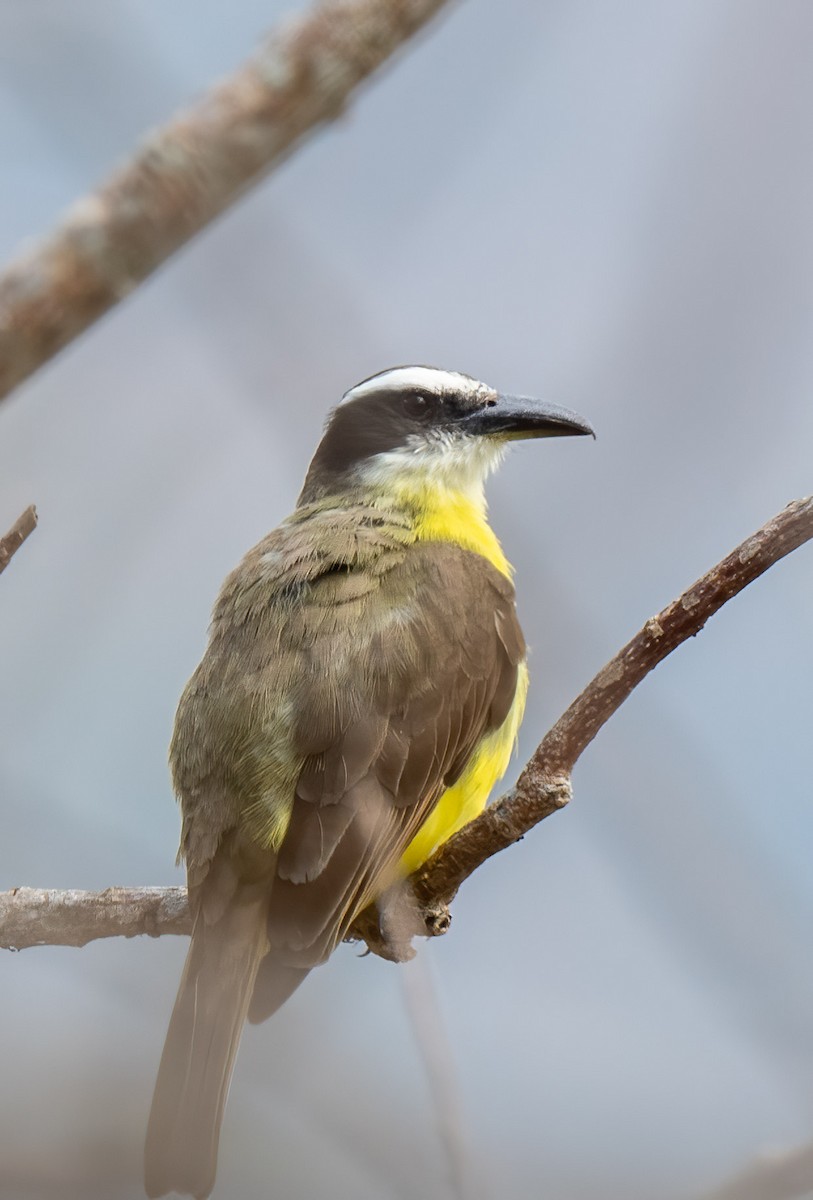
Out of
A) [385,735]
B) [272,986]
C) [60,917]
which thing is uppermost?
[385,735]

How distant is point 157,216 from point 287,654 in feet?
7.54

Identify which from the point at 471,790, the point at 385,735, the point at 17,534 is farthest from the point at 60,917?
the point at 17,534

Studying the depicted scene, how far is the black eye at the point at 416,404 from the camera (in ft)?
17.7

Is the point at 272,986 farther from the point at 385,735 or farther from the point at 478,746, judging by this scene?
the point at 478,746

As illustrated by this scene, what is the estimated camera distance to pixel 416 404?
541 centimetres

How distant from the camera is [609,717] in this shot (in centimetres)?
321

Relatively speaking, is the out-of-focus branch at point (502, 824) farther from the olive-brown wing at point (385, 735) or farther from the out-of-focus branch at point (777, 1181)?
the out-of-focus branch at point (777, 1181)

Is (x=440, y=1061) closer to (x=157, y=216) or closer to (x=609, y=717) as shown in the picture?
(x=609, y=717)

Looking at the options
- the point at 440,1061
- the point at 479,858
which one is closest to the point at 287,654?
the point at 479,858

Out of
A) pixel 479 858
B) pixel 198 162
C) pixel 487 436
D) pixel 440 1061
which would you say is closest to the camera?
pixel 198 162

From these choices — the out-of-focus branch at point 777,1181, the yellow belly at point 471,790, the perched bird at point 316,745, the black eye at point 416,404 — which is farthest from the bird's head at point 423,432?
the out-of-focus branch at point 777,1181

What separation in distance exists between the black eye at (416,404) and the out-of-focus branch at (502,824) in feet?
6.76

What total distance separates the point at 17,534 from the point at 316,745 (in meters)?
1.38

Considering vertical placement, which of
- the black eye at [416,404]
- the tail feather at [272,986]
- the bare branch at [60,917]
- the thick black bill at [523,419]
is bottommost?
the bare branch at [60,917]
